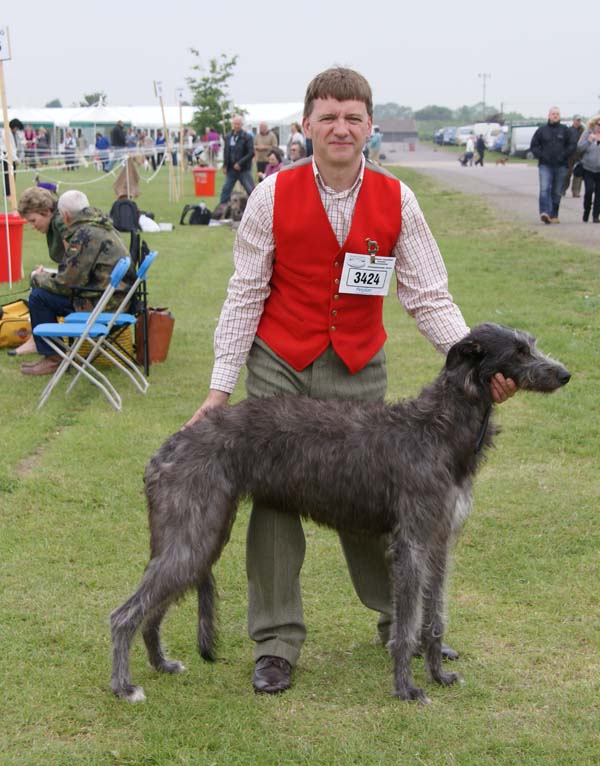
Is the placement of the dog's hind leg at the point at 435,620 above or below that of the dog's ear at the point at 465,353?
below

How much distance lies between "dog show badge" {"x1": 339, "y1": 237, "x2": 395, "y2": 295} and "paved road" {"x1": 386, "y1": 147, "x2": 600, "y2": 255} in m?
13.5

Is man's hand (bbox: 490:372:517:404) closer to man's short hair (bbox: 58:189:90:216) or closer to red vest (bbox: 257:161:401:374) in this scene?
red vest (bbox: 257:161:401:374)

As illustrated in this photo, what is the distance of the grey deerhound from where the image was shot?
360 centimetres

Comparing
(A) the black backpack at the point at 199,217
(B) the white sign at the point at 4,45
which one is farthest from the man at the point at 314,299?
(A) the black backpack at the point at 199,217

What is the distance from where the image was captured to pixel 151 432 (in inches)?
298

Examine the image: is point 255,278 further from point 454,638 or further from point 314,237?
point 454,638

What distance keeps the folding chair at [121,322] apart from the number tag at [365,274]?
15.9 ft

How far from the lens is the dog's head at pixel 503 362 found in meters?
3.54

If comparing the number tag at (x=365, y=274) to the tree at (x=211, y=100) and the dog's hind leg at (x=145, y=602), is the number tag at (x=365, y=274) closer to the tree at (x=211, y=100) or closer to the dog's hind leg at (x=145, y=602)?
the dog's hind leg at (x=145, y=602)

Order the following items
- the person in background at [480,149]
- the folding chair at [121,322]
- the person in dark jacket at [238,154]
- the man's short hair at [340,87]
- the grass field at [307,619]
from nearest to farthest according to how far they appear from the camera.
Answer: the grass field at [307,619], the man's short hair at [340,87], the folding chair at [121,322], the person in dark jacket at [238,154], the person in background at [480,149]

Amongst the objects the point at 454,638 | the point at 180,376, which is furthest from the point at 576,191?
the point at 454,638

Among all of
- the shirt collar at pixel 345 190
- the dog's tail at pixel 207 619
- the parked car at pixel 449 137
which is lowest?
the parked car at pixel 449 137

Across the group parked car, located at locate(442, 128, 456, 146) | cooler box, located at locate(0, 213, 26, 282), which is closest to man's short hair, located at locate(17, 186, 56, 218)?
cooler box, located at locate(0, 213, 26, 282)

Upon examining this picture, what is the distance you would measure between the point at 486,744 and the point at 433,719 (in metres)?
0.23
